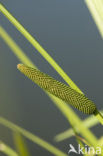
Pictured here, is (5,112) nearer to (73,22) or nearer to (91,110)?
(73,22)

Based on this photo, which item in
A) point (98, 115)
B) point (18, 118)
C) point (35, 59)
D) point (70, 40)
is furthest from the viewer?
point (70, 40)

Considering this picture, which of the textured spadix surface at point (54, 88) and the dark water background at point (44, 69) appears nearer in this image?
the textured spadix surface at point (54, 88)

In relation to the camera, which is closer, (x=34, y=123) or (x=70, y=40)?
(x=34, y=123)

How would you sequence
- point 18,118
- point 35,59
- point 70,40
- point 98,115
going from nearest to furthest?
point 98,115, point 18,118, point 35,59, point 70,40

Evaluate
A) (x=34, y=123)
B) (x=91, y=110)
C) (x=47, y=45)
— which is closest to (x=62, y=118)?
(x=34, y=123)

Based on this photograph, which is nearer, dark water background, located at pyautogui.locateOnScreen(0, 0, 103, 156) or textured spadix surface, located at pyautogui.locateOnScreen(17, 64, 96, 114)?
textured spadix surface, located at pyautogui.locateOnScreen(17, 64, 96, 114)

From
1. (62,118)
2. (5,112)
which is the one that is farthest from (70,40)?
(5,112)

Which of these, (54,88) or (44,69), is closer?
(54,88)

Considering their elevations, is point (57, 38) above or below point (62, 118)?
above

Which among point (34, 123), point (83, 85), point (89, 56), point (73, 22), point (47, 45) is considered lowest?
point (34, 123)
